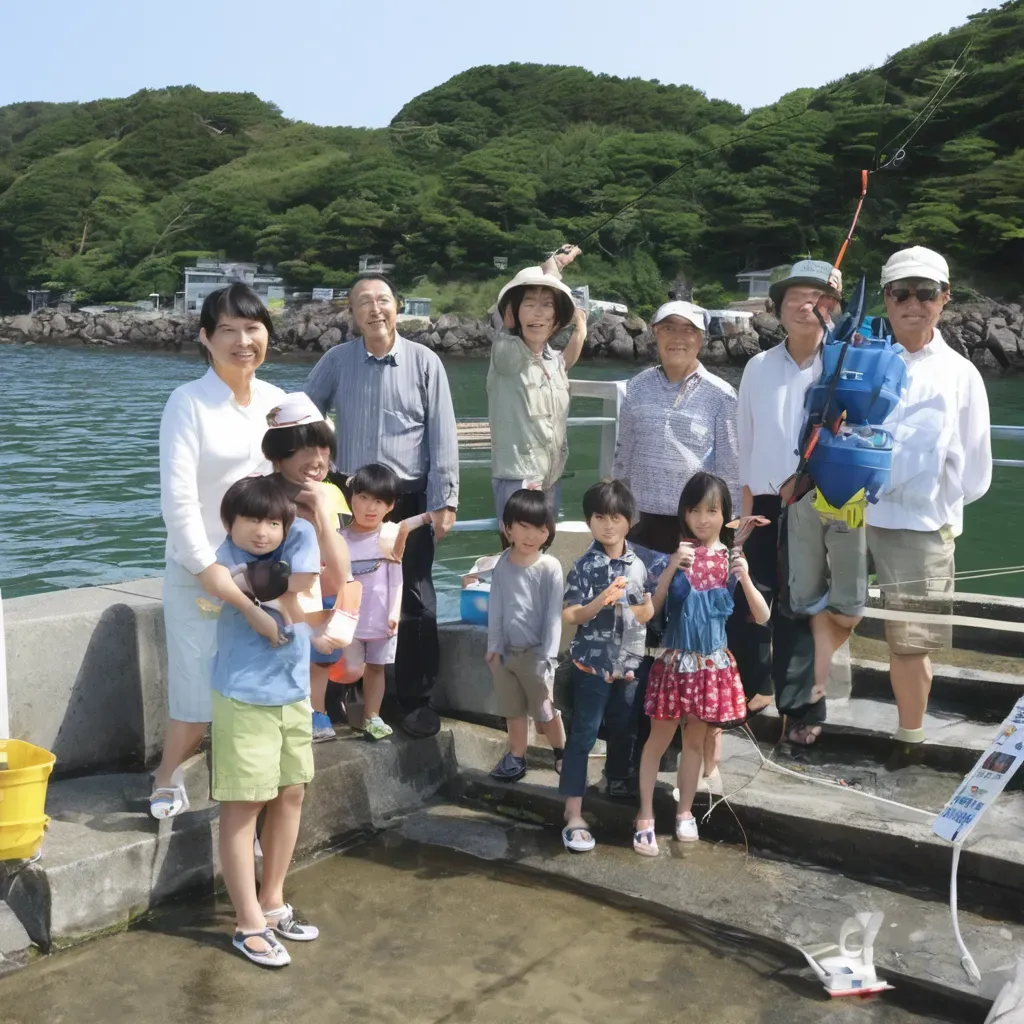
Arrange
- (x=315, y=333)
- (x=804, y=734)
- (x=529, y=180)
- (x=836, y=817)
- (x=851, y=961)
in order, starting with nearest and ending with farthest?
(x=851, y=961), (x=836, y=817), (x=804, y=734), (x=315, y=333), (x=529, y=180)

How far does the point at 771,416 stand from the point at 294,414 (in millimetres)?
1807

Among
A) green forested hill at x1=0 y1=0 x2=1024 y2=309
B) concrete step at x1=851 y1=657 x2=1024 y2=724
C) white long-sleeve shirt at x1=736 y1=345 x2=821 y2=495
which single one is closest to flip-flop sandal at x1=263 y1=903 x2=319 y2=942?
white long-sleeve shirt at x1=736 y1=345 x2=821 y2=495

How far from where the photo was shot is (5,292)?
9694 cm

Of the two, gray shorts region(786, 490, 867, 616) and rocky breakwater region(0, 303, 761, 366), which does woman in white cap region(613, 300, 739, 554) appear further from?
rocky breakwater region(0, 303, 761, 366)

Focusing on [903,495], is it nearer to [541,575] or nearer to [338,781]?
[541,575]

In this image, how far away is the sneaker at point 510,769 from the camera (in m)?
4.44

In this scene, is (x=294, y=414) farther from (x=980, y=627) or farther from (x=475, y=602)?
(x=980, y=627)

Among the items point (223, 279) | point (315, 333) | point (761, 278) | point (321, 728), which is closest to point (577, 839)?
point (321, 728)

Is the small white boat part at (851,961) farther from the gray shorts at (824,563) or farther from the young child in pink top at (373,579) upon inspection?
the young child in pink top at (373,579)

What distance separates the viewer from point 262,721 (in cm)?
341

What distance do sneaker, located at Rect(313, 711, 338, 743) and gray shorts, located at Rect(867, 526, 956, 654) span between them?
210cm

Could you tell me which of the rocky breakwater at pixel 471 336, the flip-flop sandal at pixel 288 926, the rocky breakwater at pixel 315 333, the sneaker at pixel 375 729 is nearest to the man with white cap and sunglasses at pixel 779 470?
the sneaker at pixel 375 729

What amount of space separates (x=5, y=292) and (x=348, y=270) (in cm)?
3040

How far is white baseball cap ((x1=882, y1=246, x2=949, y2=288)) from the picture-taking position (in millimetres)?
4270
